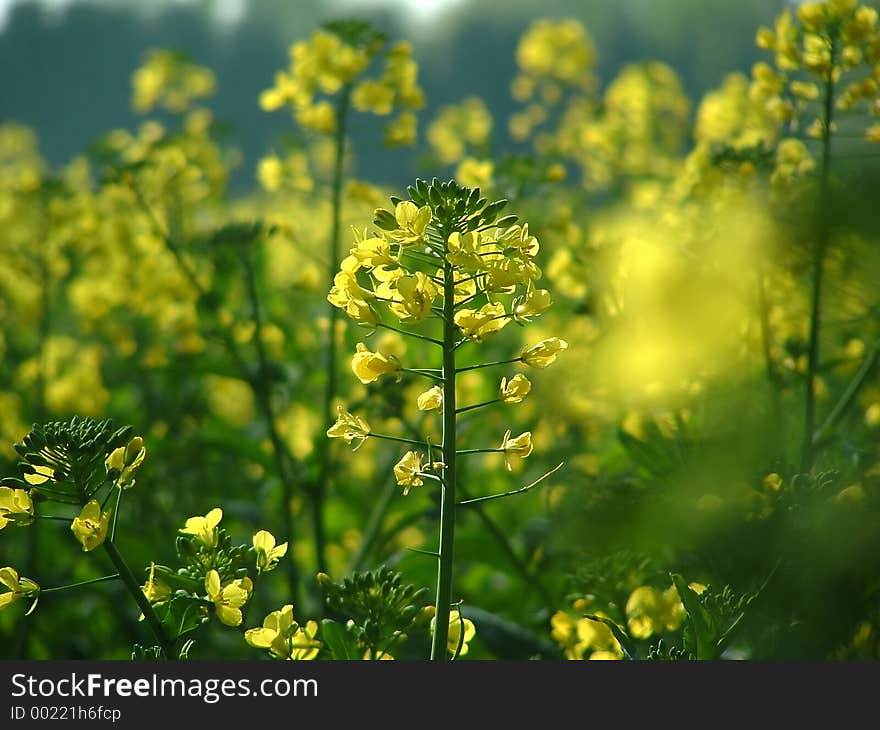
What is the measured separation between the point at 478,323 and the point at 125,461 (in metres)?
0.64

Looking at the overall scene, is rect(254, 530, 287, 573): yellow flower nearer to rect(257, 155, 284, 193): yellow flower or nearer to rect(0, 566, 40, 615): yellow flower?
rect(0, 566, 40, 615): yellow flower

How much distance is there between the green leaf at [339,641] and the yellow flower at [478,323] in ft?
1.76

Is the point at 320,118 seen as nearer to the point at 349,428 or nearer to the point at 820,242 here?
the point at 820,242

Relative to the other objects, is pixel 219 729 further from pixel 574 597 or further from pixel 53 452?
pixel 574 597

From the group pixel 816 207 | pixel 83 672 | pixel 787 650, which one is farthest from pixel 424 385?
pixel 83 672

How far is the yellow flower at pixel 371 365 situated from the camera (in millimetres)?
1553

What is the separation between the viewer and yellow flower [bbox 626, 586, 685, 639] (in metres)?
2.01

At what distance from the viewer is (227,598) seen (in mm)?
1521

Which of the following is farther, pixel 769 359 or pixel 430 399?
pixel 769 359

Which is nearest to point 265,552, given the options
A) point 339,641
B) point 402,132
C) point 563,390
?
point 339,641

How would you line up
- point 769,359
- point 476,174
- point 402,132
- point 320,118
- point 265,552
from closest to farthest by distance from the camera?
1. point 265,552
2. point 769,359
3. point 476,174
4. point 320,118
5. point 402,132

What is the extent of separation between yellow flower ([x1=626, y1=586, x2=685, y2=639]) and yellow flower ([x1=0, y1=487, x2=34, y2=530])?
4.03ft

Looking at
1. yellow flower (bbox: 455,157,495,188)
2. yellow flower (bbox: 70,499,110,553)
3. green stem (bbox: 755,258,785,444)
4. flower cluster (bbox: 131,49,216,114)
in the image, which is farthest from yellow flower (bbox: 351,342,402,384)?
flower cluster (bbox: 131,49,216,114)

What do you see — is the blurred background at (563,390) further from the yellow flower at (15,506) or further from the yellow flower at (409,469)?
the yellow flower at (15,506)
